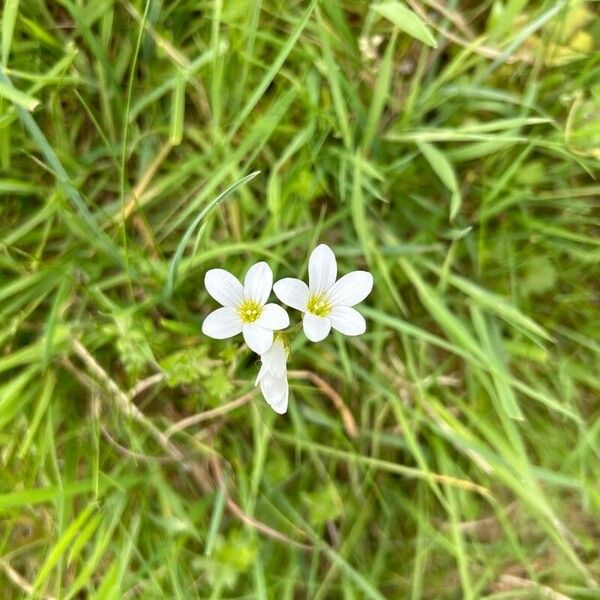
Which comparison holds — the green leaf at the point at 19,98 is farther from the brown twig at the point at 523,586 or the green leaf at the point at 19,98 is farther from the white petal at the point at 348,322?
the brown twig at the point at 523,586

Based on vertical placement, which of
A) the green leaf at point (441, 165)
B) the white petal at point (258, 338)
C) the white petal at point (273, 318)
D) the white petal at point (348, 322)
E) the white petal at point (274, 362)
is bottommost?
the green leaf at point (441, 165)

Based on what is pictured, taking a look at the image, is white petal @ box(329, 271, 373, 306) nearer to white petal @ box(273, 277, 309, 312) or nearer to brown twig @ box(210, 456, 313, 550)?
white petal @ box(273, 277, 309, 312)

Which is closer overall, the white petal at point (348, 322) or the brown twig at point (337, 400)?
the white petal at point (348, 322)

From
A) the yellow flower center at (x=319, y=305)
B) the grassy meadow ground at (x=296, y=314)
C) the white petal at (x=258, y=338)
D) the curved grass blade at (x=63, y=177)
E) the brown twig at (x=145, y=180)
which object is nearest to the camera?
the white petal at (x=258, y=338)

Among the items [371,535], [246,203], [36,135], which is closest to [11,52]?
[36,135]

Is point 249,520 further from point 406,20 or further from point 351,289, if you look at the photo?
point 406,20

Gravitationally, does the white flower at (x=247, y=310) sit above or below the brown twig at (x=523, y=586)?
above

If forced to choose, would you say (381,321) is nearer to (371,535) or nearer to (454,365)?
(454,365)

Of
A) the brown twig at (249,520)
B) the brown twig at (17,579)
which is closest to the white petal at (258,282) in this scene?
the brown twig at (249,520)

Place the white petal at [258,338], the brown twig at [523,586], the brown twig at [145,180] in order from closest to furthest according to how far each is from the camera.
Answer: the white petal at [258,338] → the brown twig at [145,180] → the brown twig at [523,586]
